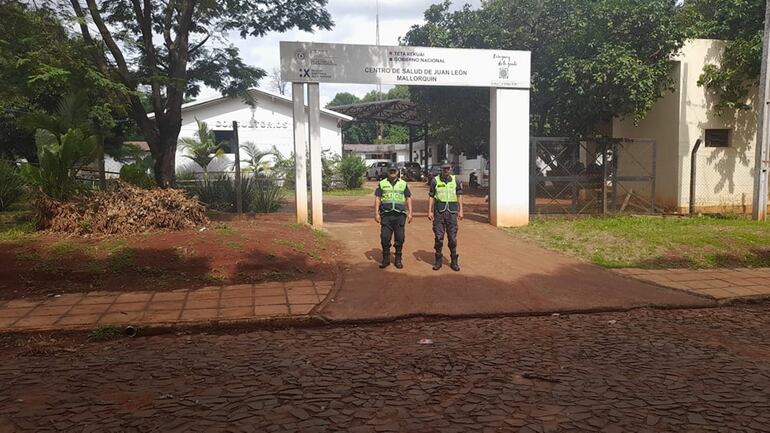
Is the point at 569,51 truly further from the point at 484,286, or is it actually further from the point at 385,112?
the point at 385,112

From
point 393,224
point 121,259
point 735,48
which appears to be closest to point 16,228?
point 121,259

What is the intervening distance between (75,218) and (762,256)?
35.8 ft

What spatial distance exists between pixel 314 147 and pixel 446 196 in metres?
3.59

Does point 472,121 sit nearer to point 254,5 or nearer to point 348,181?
point 348,181

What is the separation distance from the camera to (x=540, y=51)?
1712 centimetres

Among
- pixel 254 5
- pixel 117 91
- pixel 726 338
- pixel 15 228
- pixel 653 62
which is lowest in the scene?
pixel 726 338

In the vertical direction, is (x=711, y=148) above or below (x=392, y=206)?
above

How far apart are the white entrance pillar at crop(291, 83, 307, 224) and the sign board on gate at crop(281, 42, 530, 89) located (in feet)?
0.98

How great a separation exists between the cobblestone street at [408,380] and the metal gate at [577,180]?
23.0 ft

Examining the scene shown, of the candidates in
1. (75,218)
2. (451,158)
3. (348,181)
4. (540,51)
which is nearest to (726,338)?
(75,218)

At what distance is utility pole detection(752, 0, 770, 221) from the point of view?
11.6 metres

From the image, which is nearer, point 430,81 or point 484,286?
point 484,286

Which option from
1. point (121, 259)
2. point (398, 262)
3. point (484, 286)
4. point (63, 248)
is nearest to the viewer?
point (484, 286)

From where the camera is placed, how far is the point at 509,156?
11805 mm
